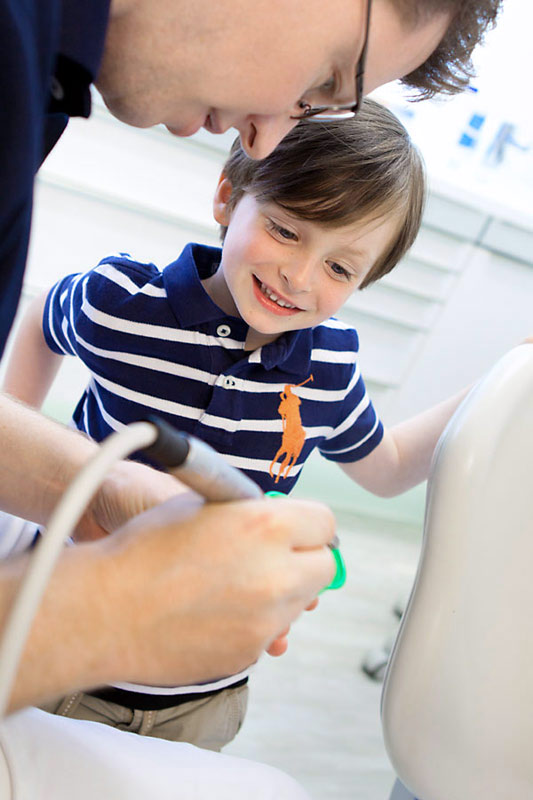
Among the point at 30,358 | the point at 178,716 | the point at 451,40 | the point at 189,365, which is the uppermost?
the point at 451,40

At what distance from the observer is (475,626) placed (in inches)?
26.0

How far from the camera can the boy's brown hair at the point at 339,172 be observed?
776 millimetres

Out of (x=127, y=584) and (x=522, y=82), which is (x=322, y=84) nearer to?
(x=127, y=584)

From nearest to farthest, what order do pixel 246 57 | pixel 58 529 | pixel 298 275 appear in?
pixel 58 529 < pixel 246 57 < pixel 298 275

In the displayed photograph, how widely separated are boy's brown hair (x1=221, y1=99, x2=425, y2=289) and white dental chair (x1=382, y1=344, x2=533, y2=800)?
258mm

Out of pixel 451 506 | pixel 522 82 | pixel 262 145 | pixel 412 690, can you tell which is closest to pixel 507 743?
pixel 412 690

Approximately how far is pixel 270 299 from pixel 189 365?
0.13 meters

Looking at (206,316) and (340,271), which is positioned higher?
(340,271)

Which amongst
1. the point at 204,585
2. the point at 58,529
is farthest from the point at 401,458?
the point at 58,529

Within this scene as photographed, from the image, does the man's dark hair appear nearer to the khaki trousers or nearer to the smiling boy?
the smiling boy

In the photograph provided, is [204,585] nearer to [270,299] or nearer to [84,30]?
[84,30]

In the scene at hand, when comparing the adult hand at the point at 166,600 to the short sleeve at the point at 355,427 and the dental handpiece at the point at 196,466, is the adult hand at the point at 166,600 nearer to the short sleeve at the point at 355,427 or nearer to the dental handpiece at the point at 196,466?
the dental handpiece at the point at 196,466

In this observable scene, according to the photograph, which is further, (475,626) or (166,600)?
(475,626)

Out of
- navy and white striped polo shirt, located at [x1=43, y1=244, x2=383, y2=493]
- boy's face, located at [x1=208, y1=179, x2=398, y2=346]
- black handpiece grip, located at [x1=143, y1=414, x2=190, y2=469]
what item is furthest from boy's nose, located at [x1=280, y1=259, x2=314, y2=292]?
black handpiece grip, located at [x1=143, y1=414, x2=190, y2=469]
